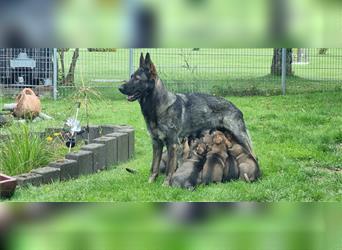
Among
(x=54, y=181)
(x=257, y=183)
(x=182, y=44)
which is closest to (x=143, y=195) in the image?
(x=257, y=183)

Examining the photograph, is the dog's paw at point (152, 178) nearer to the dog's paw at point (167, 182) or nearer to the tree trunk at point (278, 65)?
the dog's paw at point (167, 182)

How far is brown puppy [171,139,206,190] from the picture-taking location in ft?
9.55

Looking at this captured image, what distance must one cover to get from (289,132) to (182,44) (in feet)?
5.78

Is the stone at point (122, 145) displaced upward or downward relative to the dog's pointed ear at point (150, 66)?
downward

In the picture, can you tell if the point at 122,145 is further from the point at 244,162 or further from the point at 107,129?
the point at 244,162

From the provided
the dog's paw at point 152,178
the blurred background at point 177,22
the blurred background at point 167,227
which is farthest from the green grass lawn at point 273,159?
the blurred background at point 177,22

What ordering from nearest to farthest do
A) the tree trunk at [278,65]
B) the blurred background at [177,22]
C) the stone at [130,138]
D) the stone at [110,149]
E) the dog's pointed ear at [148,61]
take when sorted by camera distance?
1. the blurred background at [177,22]
2. the tree trunk at [278,65]
3. the dog's pointed ear at [148,61]
4. the stone at [130,138]
5. the stone at [110,149]

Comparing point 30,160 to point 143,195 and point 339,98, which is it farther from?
point 339,98

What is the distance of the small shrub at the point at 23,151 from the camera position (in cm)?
315

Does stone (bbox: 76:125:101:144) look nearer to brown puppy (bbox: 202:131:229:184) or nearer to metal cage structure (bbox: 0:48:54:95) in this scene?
metal cage structure (bbox: 0:48:54:95)

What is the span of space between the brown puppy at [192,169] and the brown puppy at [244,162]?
6.6 inches

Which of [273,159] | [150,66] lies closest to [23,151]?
[150,66]

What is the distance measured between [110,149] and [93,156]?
15 centimetres

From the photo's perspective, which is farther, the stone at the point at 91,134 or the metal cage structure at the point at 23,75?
the stone at the point at 91,134
